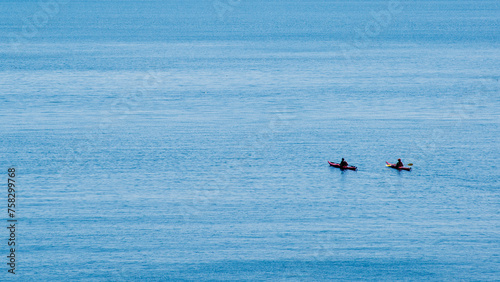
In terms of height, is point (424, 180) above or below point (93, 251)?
above

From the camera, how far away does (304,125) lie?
100 m

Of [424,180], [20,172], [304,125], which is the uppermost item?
[304,125]

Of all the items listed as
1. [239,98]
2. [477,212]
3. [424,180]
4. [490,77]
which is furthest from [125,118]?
[490,77]

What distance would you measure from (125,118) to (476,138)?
49857mm

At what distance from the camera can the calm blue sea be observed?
58.4 meters

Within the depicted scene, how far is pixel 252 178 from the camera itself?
77.4 metres

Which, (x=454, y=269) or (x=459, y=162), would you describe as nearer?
(x=454, y=269)

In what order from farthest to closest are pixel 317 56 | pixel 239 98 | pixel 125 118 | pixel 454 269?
pixel 317 56, pixel 239 98, pixel 125 118, pixel 454 269

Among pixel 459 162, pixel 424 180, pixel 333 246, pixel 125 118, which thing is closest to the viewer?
pixel 333 246

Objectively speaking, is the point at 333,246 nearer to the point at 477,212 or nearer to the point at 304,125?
the point at 477,212

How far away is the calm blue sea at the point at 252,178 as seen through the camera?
192ft

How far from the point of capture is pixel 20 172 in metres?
79.2

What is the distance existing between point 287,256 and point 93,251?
1603cm

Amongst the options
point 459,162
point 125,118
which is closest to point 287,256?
point 459,162
